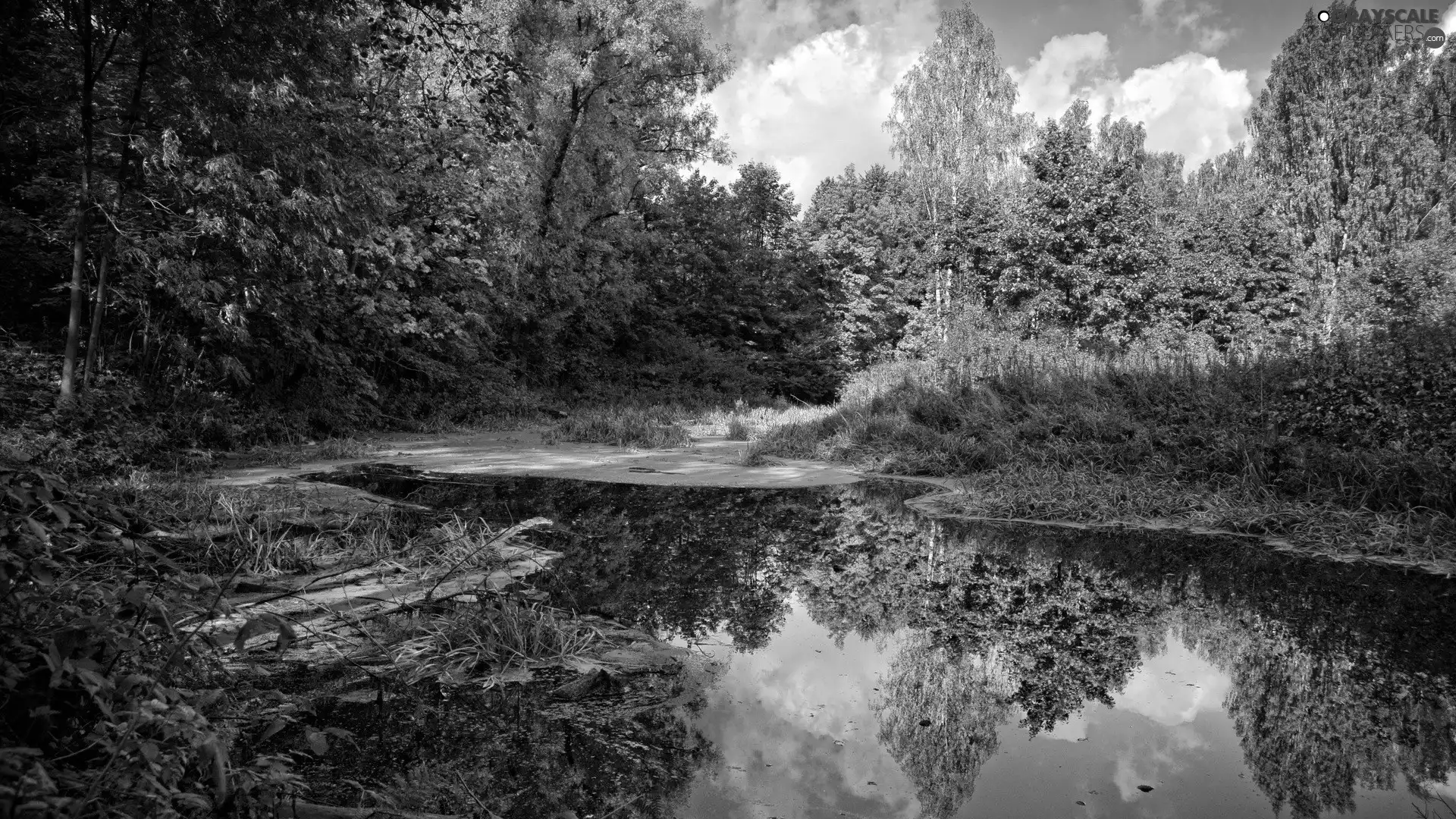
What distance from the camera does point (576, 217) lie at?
21234 millimetres

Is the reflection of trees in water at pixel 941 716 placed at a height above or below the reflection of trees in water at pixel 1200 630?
below

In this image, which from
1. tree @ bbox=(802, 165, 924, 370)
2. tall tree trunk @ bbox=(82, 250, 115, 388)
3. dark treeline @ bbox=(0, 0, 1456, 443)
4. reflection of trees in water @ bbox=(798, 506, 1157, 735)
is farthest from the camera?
tree @ bbox=(802, 165, 924, 370)

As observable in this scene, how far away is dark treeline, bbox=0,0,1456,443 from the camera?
27.8 feet

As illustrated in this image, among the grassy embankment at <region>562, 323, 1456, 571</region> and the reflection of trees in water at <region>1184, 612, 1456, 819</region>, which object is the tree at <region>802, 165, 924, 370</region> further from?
the reflection of trees in water at <region>1184, 612, 1456, 819</region>

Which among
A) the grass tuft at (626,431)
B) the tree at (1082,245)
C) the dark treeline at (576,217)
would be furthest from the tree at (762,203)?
the grass tuft at (626,431)

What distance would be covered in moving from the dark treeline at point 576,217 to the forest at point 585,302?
10 centimetres

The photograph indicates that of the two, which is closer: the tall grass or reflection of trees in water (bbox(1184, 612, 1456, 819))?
reflection of trees in water (bbox(1184, 612, 1456, 819))

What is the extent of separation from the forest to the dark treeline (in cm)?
10

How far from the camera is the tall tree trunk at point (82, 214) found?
7.64 meters

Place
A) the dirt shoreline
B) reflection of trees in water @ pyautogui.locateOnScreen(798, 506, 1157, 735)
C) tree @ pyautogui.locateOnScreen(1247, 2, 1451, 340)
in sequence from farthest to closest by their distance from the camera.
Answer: tree @ pyautogui.locateOnScreen(1247, 2, 1451, 340)
the dirt shoreline
reflection of trees in water @ pyautogui.locateOnScreen(798, 506, 1157, 735)

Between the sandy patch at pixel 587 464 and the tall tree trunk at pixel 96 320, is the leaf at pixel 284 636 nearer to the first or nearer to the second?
the sandy patch at pixel 587 464

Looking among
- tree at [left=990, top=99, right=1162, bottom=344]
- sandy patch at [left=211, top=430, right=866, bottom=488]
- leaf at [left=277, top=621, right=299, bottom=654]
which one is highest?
tree at [left=990, top=99, right=1162, bottom=344]

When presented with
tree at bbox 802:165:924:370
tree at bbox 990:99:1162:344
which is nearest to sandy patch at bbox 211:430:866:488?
tree at bbox 990:99:1162:344

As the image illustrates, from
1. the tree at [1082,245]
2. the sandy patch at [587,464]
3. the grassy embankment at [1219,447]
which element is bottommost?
the sandy patch at [587,464]
